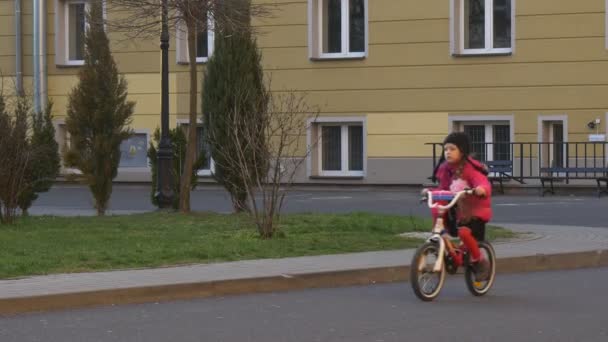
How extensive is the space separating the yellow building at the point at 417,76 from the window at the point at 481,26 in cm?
3

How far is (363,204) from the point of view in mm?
27594

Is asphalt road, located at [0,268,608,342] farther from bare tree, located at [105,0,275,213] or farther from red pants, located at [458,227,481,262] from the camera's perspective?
bare tree, located at [105,0,275,213]

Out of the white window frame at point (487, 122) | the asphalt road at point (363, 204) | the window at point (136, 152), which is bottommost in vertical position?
the asphalt road at point (363, 204)

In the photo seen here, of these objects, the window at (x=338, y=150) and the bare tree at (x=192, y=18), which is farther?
the window at (x=338, y=150)

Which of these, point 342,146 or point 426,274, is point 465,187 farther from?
point 342,146

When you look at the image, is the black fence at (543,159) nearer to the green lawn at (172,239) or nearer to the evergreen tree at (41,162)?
the green lawn at (172,239)

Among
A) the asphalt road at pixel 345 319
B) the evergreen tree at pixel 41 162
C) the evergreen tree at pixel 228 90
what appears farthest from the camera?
the evergreen tree at pixel 228 90

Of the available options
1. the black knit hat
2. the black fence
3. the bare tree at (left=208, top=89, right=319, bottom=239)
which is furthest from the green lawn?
the black fence

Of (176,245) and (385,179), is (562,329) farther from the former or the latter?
(385,179)

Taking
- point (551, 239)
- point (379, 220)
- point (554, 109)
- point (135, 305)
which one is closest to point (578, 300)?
point (135, 305)

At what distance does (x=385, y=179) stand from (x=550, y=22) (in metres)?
6.07

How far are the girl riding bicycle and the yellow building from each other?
20259 mm

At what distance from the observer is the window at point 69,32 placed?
38219 mm

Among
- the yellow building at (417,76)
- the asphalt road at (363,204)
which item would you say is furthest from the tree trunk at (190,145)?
the yellow building at (417,76)
